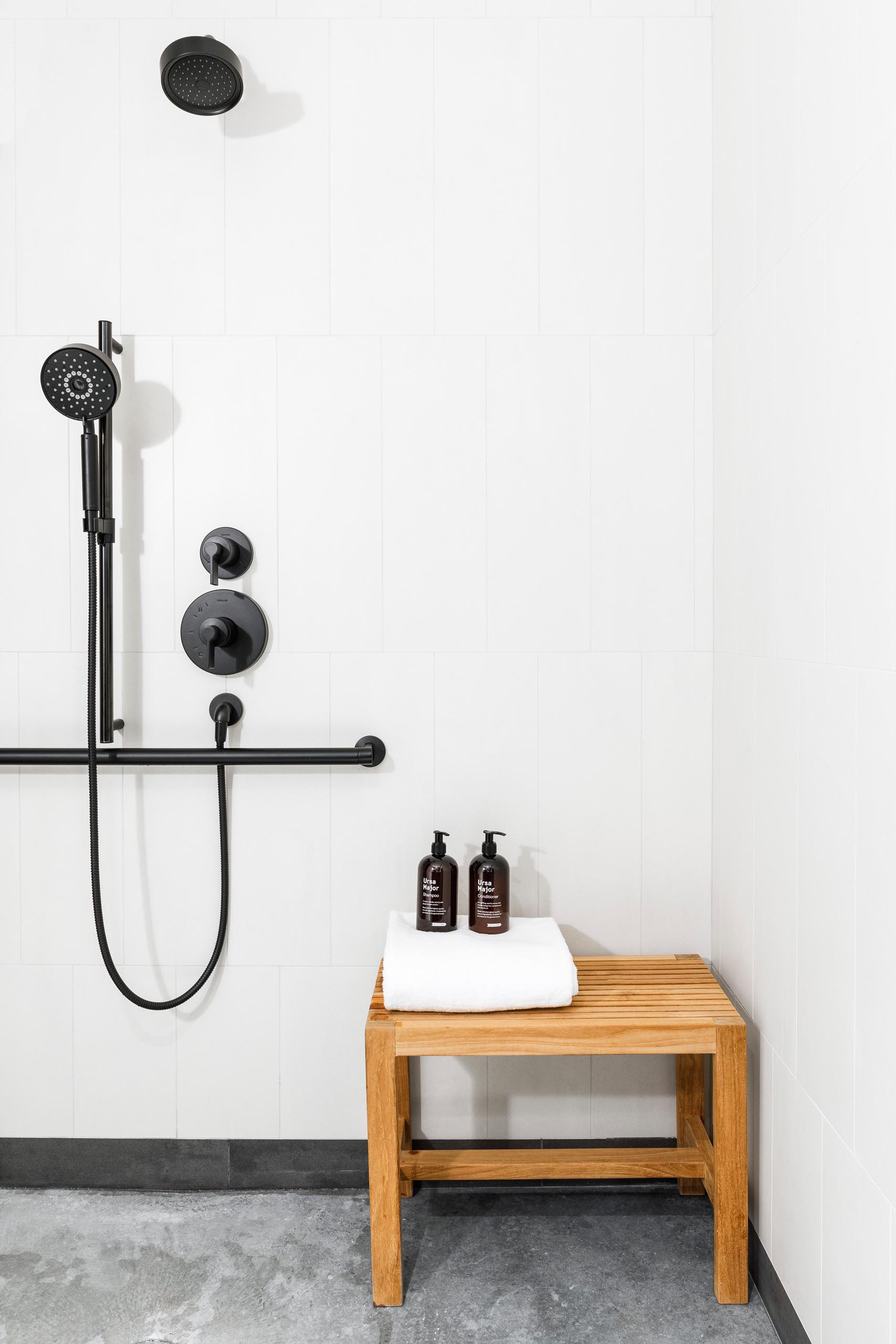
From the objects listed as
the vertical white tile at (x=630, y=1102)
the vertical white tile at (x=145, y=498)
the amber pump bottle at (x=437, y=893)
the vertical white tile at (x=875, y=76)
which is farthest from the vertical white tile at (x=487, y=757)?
the vertical white tile at (x=875, y=76)

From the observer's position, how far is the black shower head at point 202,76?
1.41 meters

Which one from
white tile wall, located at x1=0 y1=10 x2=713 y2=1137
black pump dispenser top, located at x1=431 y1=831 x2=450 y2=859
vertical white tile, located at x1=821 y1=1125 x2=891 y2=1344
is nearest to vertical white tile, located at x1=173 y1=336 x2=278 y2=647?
white tile wall, located at x1=0 y1=10 x2=713 y2=1137

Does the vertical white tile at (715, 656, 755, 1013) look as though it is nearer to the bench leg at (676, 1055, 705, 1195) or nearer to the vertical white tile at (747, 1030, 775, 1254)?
the vertical white tile at (747, 1030, 775, 1254)

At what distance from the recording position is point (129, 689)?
5.33 ft

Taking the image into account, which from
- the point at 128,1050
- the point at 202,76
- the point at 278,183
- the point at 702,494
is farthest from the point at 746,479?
the point at 128,1050

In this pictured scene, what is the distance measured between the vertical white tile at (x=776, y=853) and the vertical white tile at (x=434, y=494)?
50cm

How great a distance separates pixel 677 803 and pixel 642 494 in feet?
1.75

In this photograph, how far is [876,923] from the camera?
98 cm

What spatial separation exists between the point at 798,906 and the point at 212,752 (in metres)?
0.93

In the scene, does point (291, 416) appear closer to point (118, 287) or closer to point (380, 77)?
point (118, 287)

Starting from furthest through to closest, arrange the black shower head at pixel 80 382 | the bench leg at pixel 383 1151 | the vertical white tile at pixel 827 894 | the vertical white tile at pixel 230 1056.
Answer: the vertical white tile at pixel 230 1056
the black shower head at pixel 80 382
the bench leg at pixel 383 1151
the vertical white tile at pixel 827 894

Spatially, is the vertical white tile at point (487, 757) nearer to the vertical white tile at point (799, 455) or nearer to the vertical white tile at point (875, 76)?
the vertical white tile at point (799, 455)

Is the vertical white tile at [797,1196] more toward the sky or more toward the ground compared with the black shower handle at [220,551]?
more toward the ground

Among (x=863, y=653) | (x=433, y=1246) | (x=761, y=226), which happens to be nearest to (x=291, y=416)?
(x=761, y=226)
